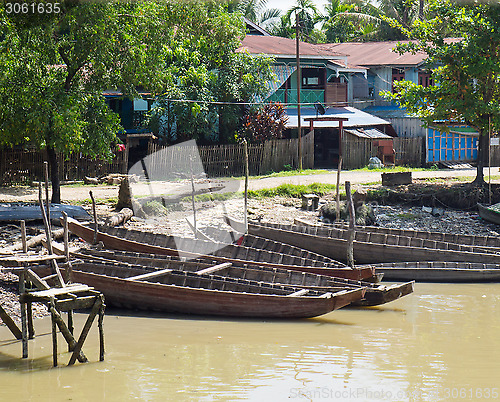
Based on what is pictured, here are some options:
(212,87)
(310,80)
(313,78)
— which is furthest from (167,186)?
(313,78)

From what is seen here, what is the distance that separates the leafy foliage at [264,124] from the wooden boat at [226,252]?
13563 mm

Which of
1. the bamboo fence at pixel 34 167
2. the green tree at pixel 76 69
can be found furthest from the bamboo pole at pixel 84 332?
the bamboo fence at pixel 34 167

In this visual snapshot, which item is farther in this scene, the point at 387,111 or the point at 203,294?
the point at 387,111

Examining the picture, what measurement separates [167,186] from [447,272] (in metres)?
13.0

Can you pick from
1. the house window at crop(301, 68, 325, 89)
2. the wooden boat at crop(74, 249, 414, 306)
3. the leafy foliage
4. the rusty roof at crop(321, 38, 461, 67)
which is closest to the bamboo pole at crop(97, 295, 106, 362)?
the wooden boat at crop(74, 249, 414, 306)

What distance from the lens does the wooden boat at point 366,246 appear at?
16.2 metres

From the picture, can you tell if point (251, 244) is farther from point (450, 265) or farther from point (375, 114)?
point (375, 114)

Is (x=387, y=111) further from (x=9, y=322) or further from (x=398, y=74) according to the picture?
(x=9, y=322)

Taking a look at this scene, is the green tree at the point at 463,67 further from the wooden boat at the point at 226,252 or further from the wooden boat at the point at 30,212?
the wooden boat at the point at 30,212

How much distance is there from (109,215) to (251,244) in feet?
18.6

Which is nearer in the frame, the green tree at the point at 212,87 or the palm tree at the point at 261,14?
the green tree at the point at 212,87

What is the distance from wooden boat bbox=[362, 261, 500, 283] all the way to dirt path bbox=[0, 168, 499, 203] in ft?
34.1

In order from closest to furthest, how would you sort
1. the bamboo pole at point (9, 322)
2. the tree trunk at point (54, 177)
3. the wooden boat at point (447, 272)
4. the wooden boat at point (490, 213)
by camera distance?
the bamboo pole at point (9, 322) → the wooden boat at point (447, 272) → the tree trunk at point (54, 177) → the wooden boat at point (490, 213)

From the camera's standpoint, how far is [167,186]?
2556 cm
